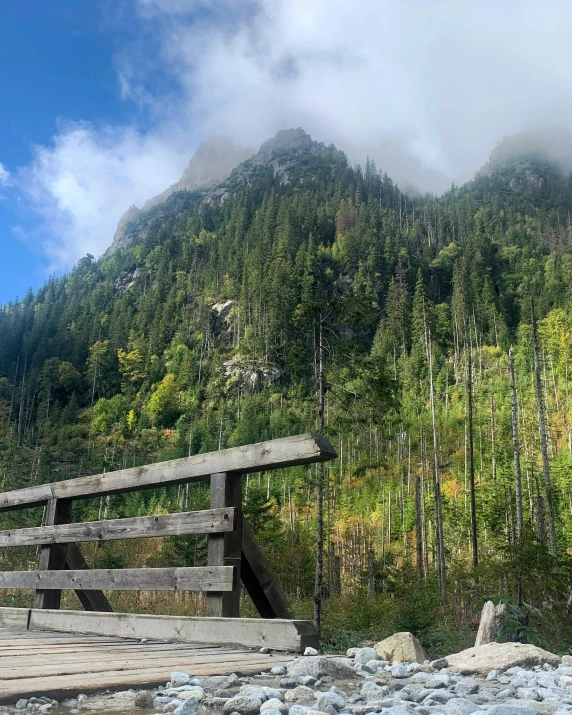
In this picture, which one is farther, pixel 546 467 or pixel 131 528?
pixel 546 467

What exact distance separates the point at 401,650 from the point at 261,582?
4.54 ft

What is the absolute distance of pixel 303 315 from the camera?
569 inches

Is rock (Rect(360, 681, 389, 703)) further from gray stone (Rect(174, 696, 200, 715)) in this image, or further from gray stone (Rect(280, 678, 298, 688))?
gray stone (Rect(174, 696, 200, 715))

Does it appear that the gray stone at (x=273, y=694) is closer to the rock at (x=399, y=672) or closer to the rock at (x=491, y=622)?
the rock at (x=399, y=672)

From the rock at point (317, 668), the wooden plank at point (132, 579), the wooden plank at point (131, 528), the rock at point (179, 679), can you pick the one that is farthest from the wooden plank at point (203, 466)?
the rock at point (179, 679)

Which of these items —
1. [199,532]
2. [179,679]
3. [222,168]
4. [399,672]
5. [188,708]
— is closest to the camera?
[188,708]

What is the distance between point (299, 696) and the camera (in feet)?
6.34

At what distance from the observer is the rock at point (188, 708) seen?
5.27 feet

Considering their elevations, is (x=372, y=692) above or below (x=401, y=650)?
above

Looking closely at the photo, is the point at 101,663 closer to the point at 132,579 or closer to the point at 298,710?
the point at 298,710

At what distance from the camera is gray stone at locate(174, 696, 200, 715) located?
1.61 meters

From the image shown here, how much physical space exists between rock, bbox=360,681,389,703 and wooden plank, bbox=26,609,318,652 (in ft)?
2.31

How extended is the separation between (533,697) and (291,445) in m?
1.59

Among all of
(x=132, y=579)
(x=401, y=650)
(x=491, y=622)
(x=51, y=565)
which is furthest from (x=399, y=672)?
(x=491, y=622)
